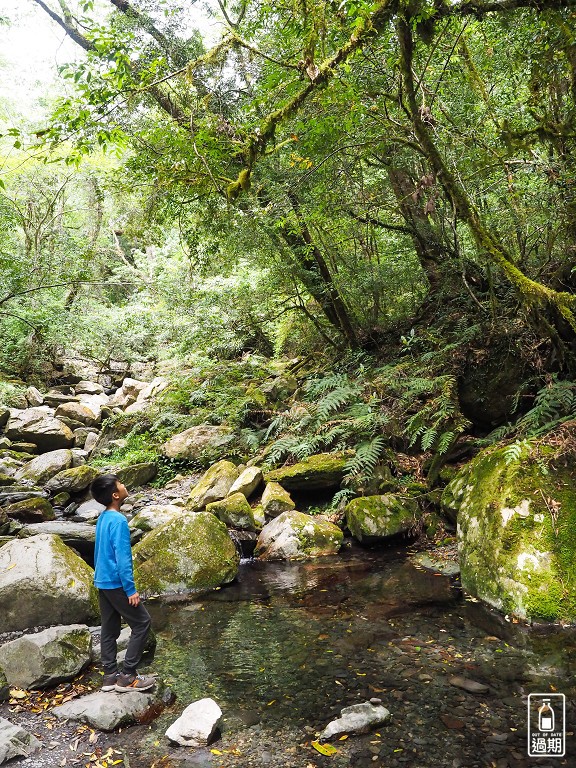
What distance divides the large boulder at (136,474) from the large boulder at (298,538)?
4.90 meters

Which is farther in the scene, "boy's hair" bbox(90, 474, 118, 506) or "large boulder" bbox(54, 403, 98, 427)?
"large boulder" bbox(54, 403, 98, 427)

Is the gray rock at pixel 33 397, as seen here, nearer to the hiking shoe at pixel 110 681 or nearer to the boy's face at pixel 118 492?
the boy's face at pixel 118 492

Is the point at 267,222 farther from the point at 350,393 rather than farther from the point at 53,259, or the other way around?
the point at 53,259

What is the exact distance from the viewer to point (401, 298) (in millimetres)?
11461

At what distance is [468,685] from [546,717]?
571mm

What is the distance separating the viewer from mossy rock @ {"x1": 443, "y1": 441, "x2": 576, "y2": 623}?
463 cm

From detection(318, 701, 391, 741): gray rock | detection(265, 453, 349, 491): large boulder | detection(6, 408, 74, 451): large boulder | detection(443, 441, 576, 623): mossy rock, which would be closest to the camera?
detection(318, 701, 391, 741): gray rock

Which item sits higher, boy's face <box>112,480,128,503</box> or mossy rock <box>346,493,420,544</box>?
boy's face <box>112,480,128,503</box>

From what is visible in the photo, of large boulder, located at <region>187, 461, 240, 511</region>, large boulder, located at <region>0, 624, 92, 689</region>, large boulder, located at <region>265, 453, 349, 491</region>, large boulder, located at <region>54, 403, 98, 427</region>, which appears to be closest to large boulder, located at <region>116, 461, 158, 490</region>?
large boulder, located at <region>187, 461, 240, 511</region>

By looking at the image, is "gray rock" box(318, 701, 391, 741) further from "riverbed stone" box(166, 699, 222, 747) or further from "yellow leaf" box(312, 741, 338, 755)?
"riverbed stone" box(166, 699, 222, 747)

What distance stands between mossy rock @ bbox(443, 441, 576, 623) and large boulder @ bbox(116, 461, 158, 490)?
26.8 feet

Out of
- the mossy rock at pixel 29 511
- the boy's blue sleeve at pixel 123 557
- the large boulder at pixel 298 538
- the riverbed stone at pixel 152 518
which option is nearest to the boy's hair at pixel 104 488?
the boy's blue sleeve at pixel 123 557

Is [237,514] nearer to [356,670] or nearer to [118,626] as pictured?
[118,626]

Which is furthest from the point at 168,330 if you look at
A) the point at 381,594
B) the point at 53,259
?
the point at 381,594
